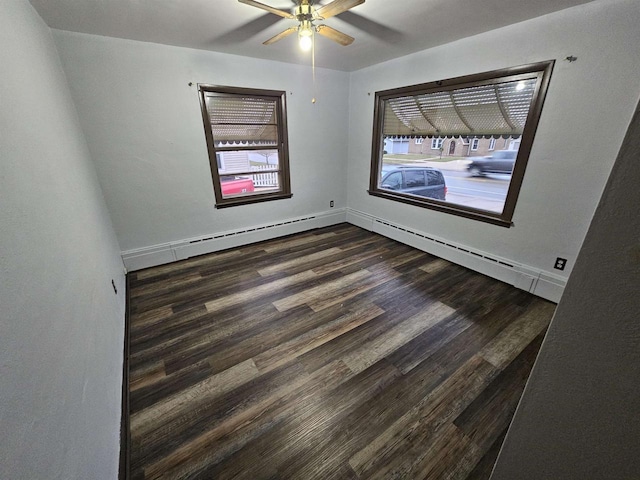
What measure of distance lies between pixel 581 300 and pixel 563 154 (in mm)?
2369

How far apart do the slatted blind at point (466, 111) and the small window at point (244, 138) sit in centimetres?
161

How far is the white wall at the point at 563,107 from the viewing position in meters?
1.84

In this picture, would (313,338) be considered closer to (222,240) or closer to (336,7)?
(222,240)

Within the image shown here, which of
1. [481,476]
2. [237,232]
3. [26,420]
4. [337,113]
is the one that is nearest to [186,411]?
[26,420]

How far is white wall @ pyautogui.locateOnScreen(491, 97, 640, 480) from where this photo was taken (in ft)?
1.56

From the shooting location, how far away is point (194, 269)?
3160mm

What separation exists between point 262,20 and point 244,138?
1484 mm

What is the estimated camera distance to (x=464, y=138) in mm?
2887

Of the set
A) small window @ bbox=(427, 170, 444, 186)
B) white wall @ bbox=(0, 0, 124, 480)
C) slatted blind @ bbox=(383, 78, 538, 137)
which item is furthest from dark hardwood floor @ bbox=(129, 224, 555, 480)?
slatted blind @ bbox=(383, 78, 538, 137)

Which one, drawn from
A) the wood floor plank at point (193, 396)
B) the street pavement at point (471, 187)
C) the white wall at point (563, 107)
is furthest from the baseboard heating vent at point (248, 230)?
the white wall at point (563, 107)

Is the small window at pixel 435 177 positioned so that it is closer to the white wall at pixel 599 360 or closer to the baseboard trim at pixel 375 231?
the baseboard trim at pixel 375 231

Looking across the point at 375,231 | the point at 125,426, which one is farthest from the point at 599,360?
the point at 375,231

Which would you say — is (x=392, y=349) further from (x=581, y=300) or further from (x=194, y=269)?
(x=194, y=269)

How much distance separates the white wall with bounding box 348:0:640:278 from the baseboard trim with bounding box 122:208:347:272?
7.18ft
